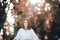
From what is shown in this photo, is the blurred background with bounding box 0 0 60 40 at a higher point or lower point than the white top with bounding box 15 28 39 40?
higher

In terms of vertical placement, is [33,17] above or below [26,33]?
above

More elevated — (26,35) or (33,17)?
(33,17)

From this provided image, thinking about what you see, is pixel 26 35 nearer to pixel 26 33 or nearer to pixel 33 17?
pixel 26 33

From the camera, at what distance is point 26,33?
1.70 metres

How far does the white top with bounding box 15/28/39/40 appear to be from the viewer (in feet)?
5.52

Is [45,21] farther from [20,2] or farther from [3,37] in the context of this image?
[3,37]

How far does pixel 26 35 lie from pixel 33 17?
0.60ft

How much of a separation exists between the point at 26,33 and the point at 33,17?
17 cm

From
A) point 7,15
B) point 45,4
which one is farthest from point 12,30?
point 45,4

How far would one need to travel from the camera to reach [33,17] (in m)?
1.71

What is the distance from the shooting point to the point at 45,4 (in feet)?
5.60

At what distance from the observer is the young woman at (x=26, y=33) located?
1.69 metres

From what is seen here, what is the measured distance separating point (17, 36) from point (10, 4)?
0.33 metres

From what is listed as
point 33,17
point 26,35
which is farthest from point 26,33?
point 33,17
